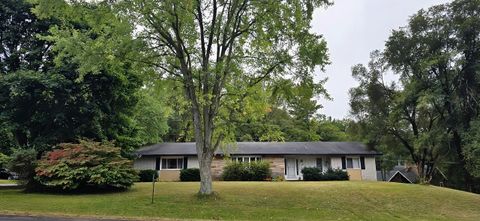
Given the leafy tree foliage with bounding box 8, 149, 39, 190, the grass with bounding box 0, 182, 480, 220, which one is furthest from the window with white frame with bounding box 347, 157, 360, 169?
the leafy tree foliage with bounding box 8, 149, 39, 190

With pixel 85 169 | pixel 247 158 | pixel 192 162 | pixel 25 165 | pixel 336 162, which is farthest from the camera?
pixel 336 162

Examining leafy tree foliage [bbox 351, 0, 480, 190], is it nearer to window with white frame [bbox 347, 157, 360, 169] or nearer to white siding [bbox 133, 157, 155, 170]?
window with white frame [bbox 347, 157, 360, 169]

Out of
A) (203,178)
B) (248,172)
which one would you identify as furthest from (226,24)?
(248,172)

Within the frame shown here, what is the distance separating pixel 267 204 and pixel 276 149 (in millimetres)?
16843

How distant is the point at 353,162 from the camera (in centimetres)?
3406

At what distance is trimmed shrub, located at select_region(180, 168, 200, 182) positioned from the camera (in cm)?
3016

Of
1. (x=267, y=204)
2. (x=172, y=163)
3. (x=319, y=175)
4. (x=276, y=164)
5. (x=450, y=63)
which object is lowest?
(x=267, y=204)

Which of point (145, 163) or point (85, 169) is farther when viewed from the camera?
point (145, 163)

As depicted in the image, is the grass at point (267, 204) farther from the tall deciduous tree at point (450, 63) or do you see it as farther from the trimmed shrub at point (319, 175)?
the tall deciduous tree at point (450, 63)

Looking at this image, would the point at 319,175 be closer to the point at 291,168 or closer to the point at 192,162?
the point at 291,168

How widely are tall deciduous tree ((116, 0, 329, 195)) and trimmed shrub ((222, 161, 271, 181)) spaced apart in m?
10.7

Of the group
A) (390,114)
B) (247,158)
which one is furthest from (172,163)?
(390,114)

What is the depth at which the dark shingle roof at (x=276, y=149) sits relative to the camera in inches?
1289

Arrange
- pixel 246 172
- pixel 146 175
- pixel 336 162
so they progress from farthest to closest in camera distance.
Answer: pixel 336 162 → pixel 146 175 → pixel 246 172
